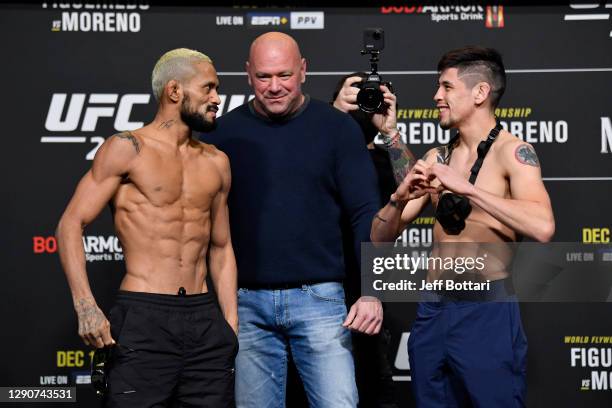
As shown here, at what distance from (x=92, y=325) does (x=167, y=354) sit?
254mm

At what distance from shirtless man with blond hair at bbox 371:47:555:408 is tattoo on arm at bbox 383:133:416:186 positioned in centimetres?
26

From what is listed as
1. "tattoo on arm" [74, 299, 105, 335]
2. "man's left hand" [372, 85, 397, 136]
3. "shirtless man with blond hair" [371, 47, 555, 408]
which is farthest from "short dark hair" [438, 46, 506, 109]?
"tattoo on arm" [74, 299, 105, 335]

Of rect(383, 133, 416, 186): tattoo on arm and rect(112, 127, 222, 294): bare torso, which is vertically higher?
rect(383, 133, 416, 186): tattoo on arm

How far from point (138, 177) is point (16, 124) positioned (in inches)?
65.3

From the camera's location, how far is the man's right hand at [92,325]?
2828 mm

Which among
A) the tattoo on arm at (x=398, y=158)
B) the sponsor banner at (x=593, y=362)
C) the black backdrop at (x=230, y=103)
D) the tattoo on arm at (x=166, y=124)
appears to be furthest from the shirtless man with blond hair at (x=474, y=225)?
the sponsor banner at (x=593, y=362)

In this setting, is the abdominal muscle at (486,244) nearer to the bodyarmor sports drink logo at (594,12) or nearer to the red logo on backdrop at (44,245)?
the bodyarmor sports drink logo at (594,12)

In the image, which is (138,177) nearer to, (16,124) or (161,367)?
(161,367)

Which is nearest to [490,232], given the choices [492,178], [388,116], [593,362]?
[492,178]

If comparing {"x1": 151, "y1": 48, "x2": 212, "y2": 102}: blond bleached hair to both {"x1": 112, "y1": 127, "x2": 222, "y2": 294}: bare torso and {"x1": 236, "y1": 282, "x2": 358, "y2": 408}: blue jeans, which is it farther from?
{"x1": 236, "y1": 282, "x2": 358, "y2": 408}: blue jeans

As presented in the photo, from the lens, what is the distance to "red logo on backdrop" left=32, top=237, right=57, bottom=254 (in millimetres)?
4359

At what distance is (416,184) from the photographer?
2.94 metres

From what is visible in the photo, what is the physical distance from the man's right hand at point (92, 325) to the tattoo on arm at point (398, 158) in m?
1.22

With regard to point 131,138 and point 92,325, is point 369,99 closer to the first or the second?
point 131,138
